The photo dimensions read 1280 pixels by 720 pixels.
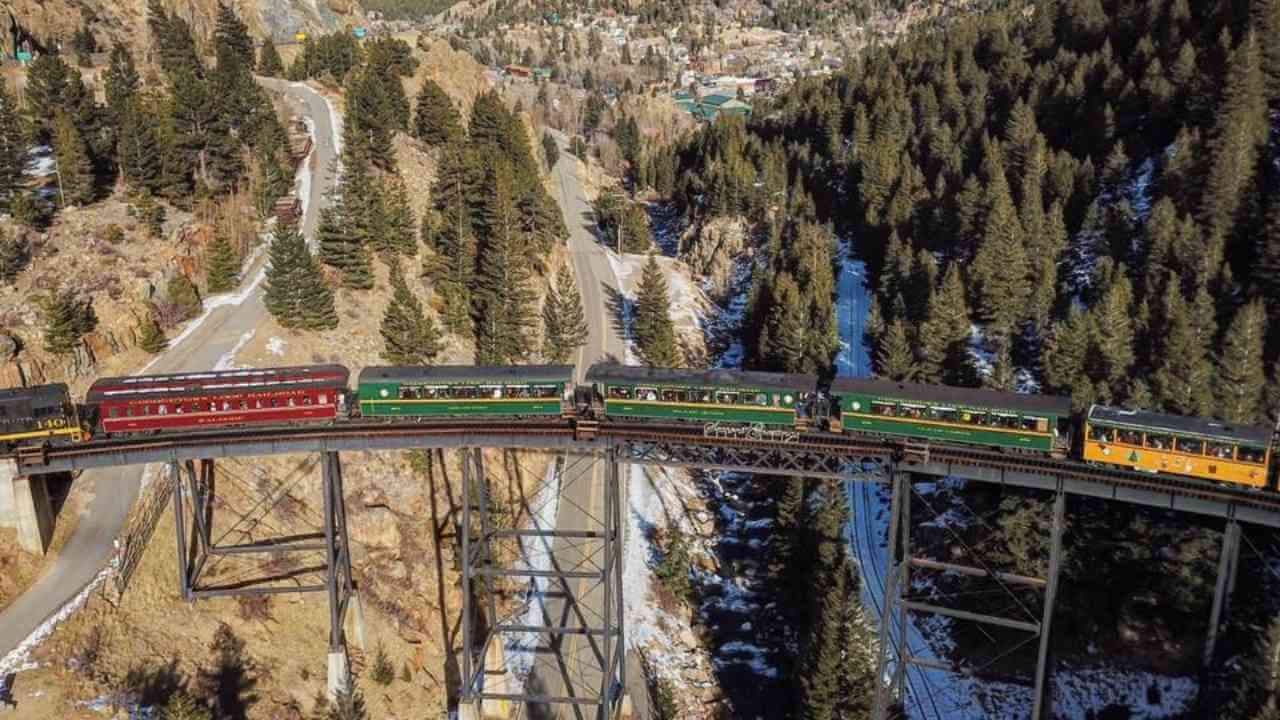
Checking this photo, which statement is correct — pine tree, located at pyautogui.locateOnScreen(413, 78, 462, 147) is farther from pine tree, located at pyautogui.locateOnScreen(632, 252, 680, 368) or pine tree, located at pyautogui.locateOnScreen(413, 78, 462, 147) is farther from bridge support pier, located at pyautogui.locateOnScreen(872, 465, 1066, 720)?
bridge support pier, located at pyautogui.locateOnScreen(872, 465, 1066, 720)

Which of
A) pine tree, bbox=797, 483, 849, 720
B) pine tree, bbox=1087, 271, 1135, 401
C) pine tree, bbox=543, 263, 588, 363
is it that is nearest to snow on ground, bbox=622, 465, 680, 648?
pine tree, bbox=797, 483, 849, 720

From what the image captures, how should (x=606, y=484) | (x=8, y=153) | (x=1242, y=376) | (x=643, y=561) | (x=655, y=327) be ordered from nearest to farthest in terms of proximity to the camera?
(x=606, y=484)
(x=1242, y=376)
(x=643, y=561)
(x=8, y=153)
(x=655, y=327)

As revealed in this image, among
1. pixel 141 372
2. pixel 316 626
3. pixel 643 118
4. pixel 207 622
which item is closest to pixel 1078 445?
pixel 316 626

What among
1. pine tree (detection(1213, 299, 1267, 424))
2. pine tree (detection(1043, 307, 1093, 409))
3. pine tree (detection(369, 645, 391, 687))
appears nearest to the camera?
pine tree (detection(369, 645, 391, 687))

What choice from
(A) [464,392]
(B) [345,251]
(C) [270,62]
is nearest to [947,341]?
(A) [464,392]

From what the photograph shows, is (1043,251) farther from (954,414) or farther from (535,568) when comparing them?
(535,568)
